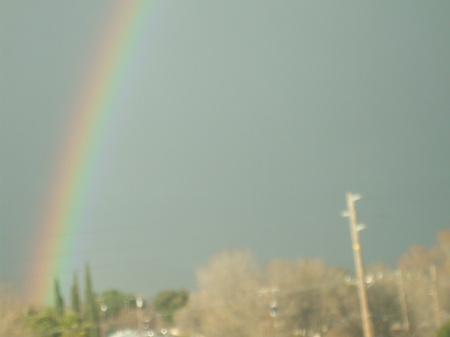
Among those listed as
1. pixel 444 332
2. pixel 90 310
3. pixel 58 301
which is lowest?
pixel 444 332

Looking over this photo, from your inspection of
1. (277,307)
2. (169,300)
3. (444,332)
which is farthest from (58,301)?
(444,332)

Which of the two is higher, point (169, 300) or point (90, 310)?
point (169, 300)

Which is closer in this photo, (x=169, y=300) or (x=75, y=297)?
(x=75, y=297)

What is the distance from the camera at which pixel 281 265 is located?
4544 centimetres

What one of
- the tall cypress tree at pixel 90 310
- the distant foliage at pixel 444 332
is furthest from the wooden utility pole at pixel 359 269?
the tall cypress tree at pixel 90 310

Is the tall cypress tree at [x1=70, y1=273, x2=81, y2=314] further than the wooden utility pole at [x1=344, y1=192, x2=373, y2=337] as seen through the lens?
Yes

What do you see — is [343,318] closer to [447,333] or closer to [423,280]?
[423,280]

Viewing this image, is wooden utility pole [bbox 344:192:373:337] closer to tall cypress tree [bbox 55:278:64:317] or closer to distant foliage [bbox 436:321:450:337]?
distant foliage [bbox 436:321:450:337]

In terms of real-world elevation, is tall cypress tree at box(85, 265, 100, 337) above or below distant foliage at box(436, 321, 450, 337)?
above

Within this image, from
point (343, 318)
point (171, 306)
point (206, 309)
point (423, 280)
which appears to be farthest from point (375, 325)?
point (171, 306)

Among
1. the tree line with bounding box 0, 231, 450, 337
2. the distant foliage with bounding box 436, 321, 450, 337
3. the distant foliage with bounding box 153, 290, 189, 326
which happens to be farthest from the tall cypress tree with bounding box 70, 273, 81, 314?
the distant foliage with bounding box 436, 321, 450, 337

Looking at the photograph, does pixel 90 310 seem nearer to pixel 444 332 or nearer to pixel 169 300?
pixel 444 332

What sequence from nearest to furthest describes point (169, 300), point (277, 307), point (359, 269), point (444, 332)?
point (359, 269) → point (444, 332) → point (277, 307) → point (169, 300)

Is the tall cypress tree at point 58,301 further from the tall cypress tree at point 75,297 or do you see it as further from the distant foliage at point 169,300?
the distant foliage at point 169,300
